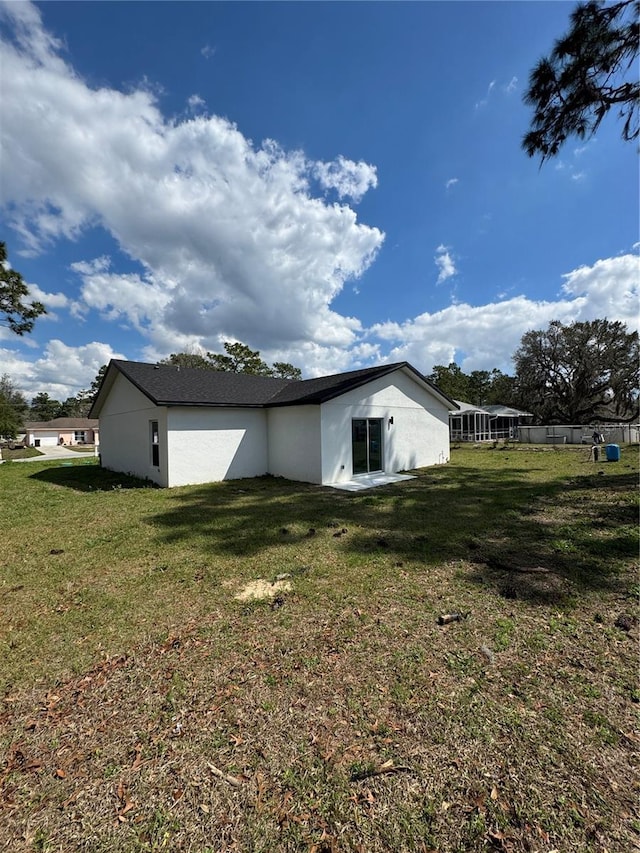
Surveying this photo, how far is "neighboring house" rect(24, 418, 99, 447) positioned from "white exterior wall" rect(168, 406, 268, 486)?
43.7 metres

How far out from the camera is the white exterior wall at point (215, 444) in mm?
11195

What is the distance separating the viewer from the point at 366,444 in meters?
12.3

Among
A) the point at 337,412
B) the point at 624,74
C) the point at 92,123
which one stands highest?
the point at 92,123

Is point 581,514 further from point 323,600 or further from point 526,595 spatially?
point 323,600

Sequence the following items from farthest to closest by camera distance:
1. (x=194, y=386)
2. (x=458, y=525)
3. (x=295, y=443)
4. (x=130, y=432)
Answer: (x=130, y=432), (x=194, y=386), (x=295, y=443), (x=458, y=525)

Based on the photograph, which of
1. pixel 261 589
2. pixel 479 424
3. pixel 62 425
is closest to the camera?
pixel 261 589

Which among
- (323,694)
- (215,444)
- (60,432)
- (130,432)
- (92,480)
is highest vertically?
(60,432)

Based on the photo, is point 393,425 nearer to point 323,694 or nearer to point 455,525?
point 455,525

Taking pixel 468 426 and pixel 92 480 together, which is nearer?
pixel 92 480

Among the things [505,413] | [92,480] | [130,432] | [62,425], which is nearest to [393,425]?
[130,432]

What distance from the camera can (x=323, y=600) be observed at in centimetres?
394

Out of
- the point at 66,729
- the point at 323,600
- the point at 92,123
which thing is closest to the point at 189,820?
the point at 66,729

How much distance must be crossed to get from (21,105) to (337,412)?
10.3 meters

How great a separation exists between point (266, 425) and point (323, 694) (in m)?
11.1
